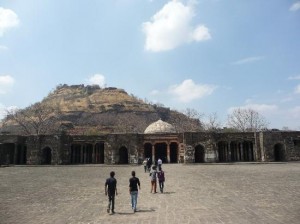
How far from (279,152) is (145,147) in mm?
16439

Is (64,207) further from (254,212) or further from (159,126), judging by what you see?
(159,126)

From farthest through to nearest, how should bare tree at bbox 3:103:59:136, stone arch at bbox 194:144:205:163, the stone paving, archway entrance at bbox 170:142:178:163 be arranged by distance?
bare tree at bbox 3:103:59:136 → archway entrance at bbox 170:142:178:163 → stone arch at bbox 194:144:205:163 → the stone paving

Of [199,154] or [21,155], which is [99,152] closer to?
[21,155]

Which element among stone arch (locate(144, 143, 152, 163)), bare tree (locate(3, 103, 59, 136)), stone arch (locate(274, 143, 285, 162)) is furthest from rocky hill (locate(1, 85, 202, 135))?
stone arch (locate(274, 143, 285, 162))

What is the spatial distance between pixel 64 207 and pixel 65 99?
12902cm

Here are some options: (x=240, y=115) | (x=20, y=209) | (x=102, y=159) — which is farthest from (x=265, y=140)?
(x=20, y=209)

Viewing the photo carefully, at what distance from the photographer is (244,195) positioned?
42.0 ft

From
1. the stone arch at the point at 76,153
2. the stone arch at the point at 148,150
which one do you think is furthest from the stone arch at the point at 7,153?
the stone arch at the point at 148,150

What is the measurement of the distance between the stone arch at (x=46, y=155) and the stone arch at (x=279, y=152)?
1100 inches

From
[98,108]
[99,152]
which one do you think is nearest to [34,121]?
[99,152]

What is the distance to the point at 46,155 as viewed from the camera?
4166 cm

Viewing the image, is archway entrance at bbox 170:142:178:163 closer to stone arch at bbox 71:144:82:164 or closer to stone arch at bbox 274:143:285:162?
stone arch at bbox 71:144:82:164

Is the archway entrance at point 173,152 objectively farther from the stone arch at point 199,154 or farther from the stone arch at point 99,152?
the stone arch at point 99,152

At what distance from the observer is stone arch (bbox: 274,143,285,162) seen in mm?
38719
